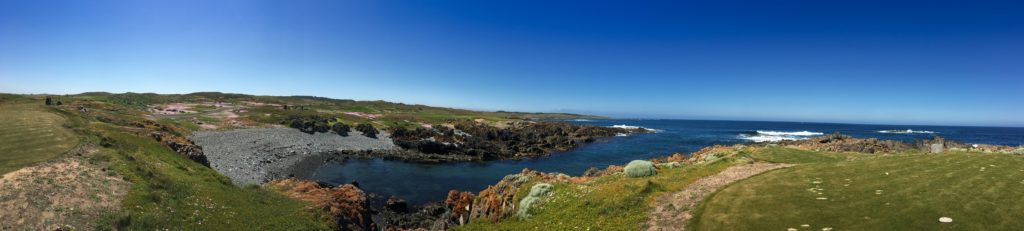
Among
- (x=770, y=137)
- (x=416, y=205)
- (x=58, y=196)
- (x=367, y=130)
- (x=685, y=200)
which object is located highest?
(x=685, y=200)

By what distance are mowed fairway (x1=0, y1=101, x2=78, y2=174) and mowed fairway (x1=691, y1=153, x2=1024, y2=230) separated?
2651 cm

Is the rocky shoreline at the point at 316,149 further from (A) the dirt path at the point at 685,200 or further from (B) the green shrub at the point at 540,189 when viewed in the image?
(A) the dirt path at the point at 685,200

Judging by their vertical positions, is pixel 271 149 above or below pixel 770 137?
below

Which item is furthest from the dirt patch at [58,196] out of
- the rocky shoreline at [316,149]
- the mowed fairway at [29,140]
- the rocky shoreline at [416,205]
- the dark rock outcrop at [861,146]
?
the dark rock outcrop at [861,146]

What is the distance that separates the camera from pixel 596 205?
1684 cm

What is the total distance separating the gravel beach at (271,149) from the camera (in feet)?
118

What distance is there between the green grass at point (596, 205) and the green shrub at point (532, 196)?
288 millimetres

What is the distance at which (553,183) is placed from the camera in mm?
21969

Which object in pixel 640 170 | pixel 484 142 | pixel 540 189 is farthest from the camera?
pixel 484 142

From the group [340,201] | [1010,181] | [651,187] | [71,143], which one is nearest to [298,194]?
[340,201]

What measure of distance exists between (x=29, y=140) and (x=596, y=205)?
27.8 metres

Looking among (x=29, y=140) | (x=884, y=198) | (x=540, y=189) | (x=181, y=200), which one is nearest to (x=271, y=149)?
(x=29, y=140)

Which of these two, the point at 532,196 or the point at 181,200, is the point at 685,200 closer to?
the point at 532,196

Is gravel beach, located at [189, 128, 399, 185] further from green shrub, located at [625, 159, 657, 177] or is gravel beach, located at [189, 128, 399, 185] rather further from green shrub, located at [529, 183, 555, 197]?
green shrub, located at [625, 159, 657, 177]
